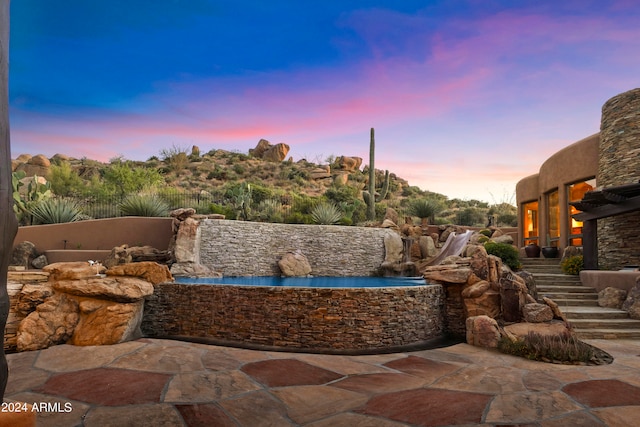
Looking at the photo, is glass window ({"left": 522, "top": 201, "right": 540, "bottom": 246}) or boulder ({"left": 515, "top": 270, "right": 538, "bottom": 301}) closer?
boulder ({"left": 515, "top": 270, "right": 538, "bottom": 301})

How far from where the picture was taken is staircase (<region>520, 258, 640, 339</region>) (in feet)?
22.8

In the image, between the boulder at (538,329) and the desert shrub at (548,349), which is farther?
the boulder at (538,329)

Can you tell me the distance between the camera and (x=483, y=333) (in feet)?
19.8

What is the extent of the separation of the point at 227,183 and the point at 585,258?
90.3 feet

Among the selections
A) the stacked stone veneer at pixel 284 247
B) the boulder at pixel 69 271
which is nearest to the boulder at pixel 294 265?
the stacked stone veneer at pixel 284 247

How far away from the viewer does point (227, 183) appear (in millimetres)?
33031

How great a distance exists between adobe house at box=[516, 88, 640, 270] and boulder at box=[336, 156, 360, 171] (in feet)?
91.1

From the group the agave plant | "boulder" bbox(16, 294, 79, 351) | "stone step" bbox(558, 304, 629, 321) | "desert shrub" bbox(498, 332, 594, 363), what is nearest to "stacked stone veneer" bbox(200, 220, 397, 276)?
the agave plant

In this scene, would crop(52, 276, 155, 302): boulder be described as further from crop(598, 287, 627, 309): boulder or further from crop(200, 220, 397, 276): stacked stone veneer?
crop(598, 287, 627, 309): boulder

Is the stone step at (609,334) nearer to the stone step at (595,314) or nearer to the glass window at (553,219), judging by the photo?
the stone step at (595,314)

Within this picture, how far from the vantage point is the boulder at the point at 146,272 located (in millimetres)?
6895

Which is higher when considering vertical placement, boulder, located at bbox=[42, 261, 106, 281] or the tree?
the tree

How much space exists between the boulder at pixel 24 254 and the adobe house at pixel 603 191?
1532 centimetres

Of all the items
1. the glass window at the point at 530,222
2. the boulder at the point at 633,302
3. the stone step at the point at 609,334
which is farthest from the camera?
the glass window at the point at 530,222
